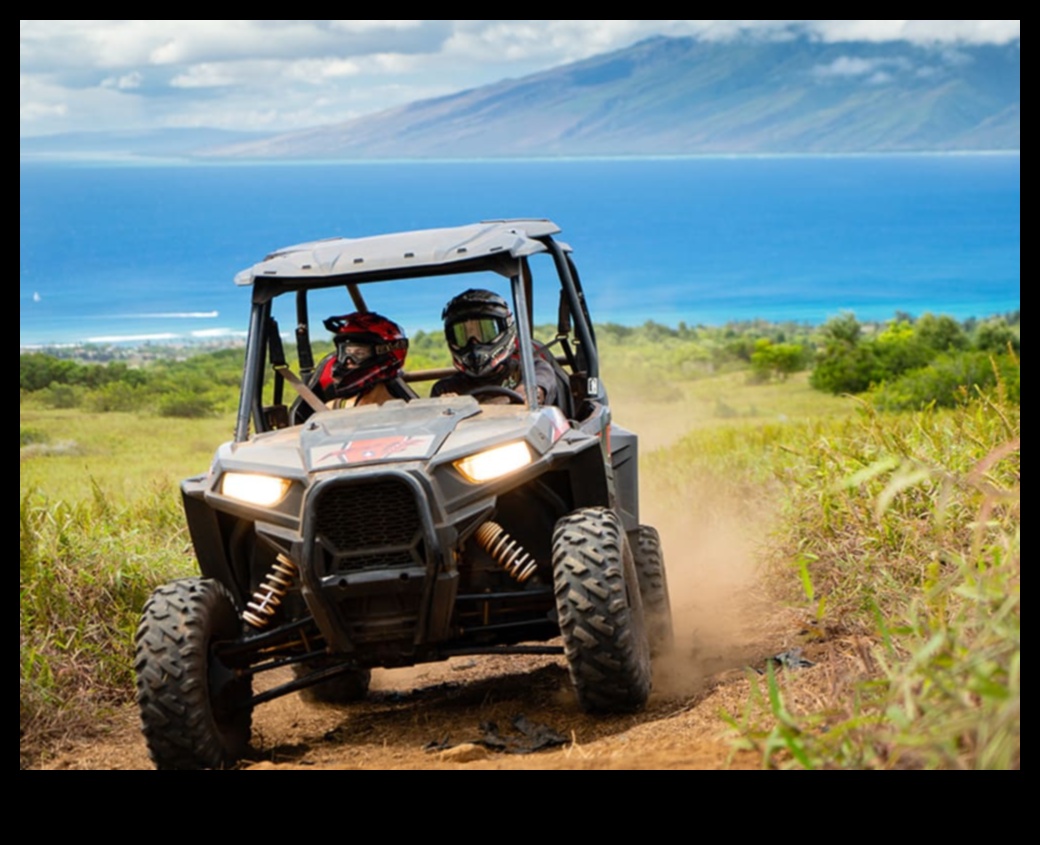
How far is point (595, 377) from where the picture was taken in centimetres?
833

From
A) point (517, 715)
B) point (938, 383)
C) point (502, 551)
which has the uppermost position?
point (938, 383)

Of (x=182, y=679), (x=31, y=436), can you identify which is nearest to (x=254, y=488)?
(x=182, y=679)

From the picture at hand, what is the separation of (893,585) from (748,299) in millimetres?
76323

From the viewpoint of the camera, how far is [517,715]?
7.09 m

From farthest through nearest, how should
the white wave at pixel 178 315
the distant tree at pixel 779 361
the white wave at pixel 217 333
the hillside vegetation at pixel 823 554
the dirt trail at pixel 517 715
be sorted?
1. the white wave at pixel 178 315
2. the white wave at pixel 217 333
3. the distant tree at pixel 779 361
4. the dirt trail at pixel 517 715
5. the hillside vegetation at pixel 823 554

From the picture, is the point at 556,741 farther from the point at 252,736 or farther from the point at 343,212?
the point at 343,212

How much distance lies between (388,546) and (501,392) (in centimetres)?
148

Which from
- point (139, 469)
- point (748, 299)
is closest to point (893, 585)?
point (139, 469)

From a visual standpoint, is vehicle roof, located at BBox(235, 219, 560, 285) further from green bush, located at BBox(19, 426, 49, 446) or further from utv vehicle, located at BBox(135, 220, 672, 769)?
green bush, located at BBox(19, 426, 49, 446)

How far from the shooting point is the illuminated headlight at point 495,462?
6453 mm

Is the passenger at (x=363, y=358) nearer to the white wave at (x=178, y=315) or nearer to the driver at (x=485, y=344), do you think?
the driver at (x=485, y=344)

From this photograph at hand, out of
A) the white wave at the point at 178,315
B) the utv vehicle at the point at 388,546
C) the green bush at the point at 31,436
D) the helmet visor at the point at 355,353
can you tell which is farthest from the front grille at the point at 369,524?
the white wave at the point at 178,315

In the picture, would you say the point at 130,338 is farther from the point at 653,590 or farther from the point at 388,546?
the point at 388,546

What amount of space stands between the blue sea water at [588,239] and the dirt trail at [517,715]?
1916 cm
